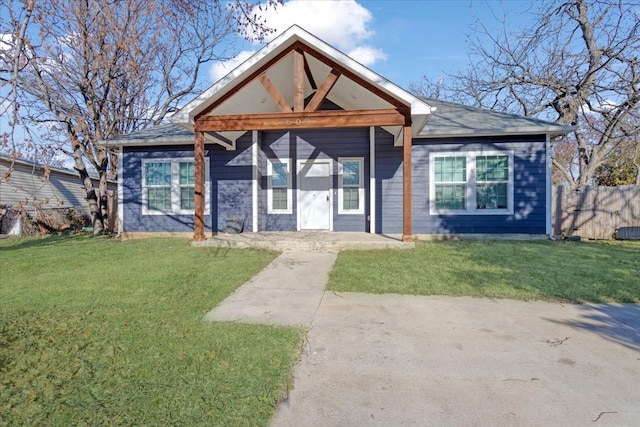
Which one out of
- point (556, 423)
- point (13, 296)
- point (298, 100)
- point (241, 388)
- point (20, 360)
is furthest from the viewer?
point (298, 100)

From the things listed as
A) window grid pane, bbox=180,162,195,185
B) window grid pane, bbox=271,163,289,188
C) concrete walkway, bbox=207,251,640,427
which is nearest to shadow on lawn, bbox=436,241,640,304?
concrete walkway, bbox=207,251,640,427

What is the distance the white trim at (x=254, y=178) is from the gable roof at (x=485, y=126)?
4640mm

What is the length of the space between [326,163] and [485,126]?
4.46 m

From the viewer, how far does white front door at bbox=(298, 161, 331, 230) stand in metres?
9.96

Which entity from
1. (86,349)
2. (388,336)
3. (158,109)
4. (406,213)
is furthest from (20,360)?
(158,109)

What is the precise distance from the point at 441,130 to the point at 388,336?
7.21 metres

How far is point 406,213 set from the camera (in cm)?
762

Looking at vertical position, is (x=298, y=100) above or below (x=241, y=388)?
above

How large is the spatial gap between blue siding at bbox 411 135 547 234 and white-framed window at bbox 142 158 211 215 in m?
6.45

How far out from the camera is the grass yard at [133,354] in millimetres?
2127

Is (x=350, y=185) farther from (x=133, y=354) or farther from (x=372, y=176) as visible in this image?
(x=133, y=354)

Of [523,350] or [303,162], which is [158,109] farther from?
[523,350]

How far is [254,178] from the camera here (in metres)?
9.82

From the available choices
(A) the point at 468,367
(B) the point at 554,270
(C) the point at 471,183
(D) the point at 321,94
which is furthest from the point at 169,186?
(B) the point at 554,270
